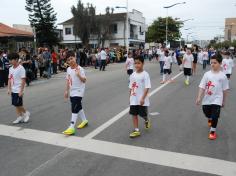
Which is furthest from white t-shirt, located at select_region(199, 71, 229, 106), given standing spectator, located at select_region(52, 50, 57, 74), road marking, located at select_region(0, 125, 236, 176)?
standing spectator, located at select_region(52, 50, 57, 74)

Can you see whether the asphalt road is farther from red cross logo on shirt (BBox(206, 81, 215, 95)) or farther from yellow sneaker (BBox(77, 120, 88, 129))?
red cross logo on shirt (BBox(206, 81, 215, 95))

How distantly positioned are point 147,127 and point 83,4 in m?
52.1

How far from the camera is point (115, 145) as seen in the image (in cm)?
630

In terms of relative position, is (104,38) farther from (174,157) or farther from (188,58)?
(174,157)

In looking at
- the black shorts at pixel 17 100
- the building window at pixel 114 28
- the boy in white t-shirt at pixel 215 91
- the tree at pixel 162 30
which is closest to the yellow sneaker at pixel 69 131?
the black shorts at pixel 17 100

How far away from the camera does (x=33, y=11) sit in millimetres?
58250

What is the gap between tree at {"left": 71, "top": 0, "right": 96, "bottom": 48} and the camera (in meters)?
56.1

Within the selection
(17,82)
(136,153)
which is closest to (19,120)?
(17,82)

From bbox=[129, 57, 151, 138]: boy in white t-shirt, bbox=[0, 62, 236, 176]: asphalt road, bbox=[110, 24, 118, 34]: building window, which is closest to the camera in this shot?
bbox=[0, 62, 236, 176]: asphalt road

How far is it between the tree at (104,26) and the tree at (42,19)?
7.71 metres

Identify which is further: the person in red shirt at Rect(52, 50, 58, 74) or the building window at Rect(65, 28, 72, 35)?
the building window at Rect(65, 28, 72, 35)

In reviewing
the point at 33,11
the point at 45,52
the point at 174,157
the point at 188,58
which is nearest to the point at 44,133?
the point at 174,157

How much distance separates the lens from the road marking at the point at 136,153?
5.16 meters

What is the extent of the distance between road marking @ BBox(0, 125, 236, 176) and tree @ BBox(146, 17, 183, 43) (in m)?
74.6
